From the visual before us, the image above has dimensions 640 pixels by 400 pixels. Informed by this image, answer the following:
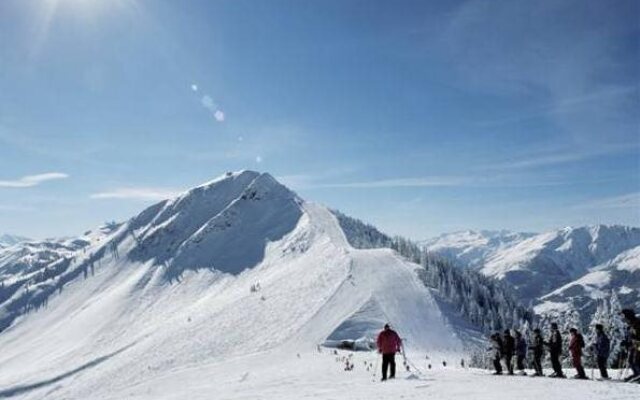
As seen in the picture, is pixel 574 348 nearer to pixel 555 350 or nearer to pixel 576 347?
pixel 576 347

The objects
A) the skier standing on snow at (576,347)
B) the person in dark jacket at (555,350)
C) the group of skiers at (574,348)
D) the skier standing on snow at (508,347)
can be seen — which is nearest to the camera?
the group of skiers at (574,348)

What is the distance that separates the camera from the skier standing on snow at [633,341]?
71.5 ft

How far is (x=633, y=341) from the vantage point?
22.3 m

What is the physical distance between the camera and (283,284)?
3787 inches

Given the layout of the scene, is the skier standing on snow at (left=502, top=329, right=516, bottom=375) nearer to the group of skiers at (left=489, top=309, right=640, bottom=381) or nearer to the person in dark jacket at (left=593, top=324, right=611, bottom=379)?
the group of skiers at (left=489, top=309, right=640, bottom=381)

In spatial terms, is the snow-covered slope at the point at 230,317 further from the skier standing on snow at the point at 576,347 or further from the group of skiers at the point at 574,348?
the skier standing on snow at the point at 576,347

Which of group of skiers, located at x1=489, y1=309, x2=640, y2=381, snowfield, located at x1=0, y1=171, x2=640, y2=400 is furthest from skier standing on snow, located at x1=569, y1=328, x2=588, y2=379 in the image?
snowfield, located at x1=0, y1=171, x2=640, y2=400

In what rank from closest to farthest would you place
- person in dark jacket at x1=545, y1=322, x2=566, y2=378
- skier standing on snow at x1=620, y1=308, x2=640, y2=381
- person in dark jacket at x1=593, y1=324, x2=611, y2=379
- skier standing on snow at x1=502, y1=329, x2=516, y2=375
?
skier standing on snow at x1=620, y1=308, x2=640, y2=381, person in dark jacket at x1=593, y1=324, x2=611, y2=379, person in dark jacket at x1=545, y1=322, x2=566, y2=378, skier standing on snow at x1=502, y1=329, x2=516, y2=375

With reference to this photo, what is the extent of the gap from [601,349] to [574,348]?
3.65ft

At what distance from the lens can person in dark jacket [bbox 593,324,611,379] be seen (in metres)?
23.8

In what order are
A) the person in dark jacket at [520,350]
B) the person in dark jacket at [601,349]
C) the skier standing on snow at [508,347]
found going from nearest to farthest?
the person in dark jacket at [601,349] → the skier standing on snow at [508,347] → the person in dark jacket at [520,350]

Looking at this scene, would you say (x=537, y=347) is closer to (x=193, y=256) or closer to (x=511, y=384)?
(x=511, y=384)

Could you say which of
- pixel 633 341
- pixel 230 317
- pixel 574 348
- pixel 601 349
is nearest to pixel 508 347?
pixel 574 348

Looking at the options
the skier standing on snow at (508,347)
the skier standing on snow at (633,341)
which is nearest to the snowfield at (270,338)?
the skier standing on snow at (508,347)
